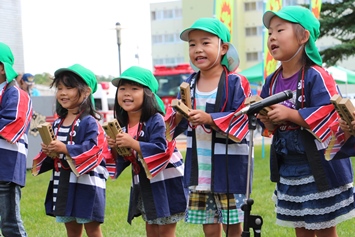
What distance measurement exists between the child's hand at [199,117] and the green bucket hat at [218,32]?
53 cm

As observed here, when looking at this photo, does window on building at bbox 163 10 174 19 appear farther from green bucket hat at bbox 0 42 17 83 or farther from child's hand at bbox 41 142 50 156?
child's hand at bbox 41 142 50 156

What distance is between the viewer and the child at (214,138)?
13.2ft

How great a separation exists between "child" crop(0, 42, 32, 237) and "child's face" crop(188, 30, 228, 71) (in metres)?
1.49

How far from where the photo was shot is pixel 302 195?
3631 millimetres

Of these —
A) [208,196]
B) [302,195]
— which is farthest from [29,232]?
[302,195]

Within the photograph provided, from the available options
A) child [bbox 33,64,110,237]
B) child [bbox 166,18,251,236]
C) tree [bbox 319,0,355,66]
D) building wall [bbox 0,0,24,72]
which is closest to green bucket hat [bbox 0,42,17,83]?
child [bbox 33,64,110,237]

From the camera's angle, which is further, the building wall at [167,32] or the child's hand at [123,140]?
the building wall at [167,32]

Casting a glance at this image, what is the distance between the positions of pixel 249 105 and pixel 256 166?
819 centimetres

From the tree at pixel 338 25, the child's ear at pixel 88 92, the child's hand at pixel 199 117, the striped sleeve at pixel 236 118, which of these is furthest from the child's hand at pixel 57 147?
the tree at pixel 338 25

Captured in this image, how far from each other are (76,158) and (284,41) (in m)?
1.70

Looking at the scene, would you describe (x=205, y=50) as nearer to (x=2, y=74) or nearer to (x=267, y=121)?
(x=267, y=121)

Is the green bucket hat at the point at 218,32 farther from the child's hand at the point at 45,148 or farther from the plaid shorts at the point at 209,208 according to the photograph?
the child's hand at the point at 45,148

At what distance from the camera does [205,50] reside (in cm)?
411

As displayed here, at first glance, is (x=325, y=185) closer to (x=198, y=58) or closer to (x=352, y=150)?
(x=352, y=150)
